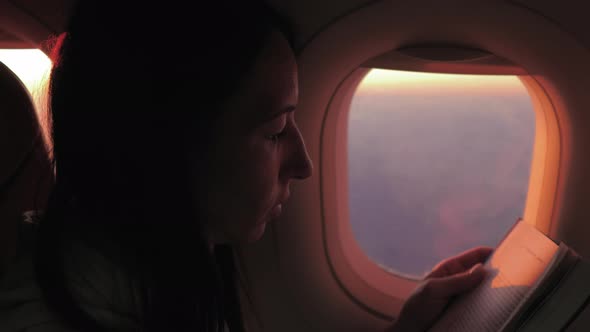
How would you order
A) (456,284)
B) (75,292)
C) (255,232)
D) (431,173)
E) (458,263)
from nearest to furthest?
(75,292) < (255,232) < (456,284) < (458,263) < (431,173)

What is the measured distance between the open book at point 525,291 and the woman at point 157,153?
0.37 m

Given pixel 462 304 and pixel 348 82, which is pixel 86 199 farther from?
pixel 462 304

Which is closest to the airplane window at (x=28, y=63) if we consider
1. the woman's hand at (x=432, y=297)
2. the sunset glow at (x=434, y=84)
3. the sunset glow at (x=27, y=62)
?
the sunset glow at (x=27, y=62)

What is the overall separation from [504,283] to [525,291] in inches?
2.6

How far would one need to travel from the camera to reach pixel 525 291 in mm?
681

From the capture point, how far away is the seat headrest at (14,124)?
0.87 m

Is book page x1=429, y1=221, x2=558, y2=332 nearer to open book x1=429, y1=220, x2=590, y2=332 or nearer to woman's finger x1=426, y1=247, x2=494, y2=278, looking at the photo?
open book x1=429, y1=220, x2=590, y2=332

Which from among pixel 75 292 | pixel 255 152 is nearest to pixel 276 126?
pixel 255 152

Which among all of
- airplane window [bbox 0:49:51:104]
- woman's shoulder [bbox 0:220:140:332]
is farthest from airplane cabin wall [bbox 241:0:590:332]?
airplane window [bbox 0:49:51:104]

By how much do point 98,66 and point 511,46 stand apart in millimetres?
679

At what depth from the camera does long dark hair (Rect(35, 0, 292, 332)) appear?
58 centimetres

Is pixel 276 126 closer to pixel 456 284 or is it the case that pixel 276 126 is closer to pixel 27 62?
pixel 456 284

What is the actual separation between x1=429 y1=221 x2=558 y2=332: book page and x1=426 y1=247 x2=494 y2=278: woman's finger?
11 centimetres

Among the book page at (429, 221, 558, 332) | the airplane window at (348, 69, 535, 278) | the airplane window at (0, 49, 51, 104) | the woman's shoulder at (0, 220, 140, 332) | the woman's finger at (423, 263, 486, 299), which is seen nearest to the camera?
the woman's shoulder at (0, 220, 140, 332)
